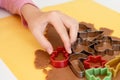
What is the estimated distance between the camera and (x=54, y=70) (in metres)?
0.45

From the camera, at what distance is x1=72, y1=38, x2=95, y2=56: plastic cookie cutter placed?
1.55 feet

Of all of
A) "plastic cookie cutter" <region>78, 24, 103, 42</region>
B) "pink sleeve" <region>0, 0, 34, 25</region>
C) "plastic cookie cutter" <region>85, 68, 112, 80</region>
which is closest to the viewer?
"plastic cookie cutter" <region>85, 68, 112, 80</region>

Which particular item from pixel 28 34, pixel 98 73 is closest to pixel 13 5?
pixel 28 34

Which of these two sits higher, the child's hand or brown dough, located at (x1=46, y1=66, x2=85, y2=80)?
the child's hand

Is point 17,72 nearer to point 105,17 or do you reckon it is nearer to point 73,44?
point 73,44

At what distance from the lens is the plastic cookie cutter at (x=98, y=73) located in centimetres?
40

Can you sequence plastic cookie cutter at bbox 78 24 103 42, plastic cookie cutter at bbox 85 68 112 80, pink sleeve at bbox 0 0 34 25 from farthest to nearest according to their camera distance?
1. pink sleeve at bbox 0 0 34 25
2. plastic cookie cutter at bbox 78 24 103 42
3. plastic cookie cutter at bbox 85 68 112 80

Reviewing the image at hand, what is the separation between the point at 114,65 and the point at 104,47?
0.20ft

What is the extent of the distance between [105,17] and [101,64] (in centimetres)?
21

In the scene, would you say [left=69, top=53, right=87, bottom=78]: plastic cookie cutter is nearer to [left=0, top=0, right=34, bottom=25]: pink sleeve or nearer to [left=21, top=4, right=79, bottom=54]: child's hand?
[left=21, top=4, right=79, bottom=54]: child's hand

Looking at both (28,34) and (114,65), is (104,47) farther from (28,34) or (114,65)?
(28,34)

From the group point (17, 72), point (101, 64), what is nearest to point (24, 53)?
point (17, 72)

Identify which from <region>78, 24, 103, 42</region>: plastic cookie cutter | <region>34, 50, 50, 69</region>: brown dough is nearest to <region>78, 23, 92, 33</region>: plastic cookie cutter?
<region>78, 24, 103, 42</region>: plastic cookie cutter

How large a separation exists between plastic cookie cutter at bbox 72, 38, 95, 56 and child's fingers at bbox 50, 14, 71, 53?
0.02 m
